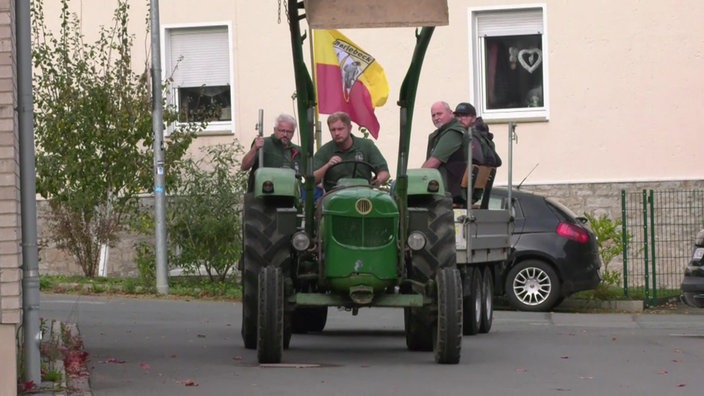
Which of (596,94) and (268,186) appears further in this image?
(596,94)

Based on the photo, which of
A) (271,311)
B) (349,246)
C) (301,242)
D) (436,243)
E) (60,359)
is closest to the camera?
(60,359)

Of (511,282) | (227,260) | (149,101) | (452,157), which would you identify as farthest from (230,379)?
(149,101)

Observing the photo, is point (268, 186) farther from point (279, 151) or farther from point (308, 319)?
point (308, 319)

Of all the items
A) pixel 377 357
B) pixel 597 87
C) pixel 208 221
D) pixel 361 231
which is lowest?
pixel 377 357

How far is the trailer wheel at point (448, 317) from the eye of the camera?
12.4 metres

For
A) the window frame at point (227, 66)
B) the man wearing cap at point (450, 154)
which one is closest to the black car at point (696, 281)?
the man wearing cap at point (450, 154)

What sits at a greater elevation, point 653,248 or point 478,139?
point 478,139

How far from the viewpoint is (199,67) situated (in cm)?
2798

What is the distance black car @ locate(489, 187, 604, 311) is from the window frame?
26.3ft

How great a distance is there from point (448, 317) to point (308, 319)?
3.97 metres

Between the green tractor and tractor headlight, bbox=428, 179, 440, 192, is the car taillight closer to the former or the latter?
the green tractor

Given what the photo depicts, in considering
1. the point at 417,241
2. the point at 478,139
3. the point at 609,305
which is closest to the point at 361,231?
the point at 417,241

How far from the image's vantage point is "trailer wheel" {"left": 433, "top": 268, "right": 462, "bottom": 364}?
40.7 feet

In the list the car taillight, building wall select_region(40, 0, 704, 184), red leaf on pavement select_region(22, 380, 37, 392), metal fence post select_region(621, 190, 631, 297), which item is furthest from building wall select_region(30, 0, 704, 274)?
red leaf on pavement select_region(22, 380, 37, 392)
